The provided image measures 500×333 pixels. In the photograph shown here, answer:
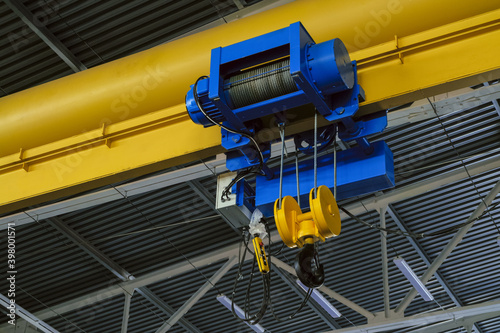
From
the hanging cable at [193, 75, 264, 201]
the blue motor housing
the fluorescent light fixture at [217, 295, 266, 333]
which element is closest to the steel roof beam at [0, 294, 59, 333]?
the fluorescent light fixture at [217, 295, 266, 333]

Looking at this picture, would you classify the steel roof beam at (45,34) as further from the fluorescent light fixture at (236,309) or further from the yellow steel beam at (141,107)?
the fluorescent light fixture at (236,309)

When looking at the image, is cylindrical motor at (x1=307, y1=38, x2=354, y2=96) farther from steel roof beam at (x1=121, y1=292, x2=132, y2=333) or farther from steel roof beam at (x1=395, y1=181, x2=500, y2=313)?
steel roof beam at (x1=121, y1=292, x2=132, y2=333)

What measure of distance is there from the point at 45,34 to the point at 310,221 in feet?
17.7

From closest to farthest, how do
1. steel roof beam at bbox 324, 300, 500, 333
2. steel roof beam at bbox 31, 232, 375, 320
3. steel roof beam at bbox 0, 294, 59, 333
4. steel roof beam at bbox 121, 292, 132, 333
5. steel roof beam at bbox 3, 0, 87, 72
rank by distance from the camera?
steel roof beam at bbox 3, 0, 87, 72
steel roof beam at bbox 324, 300, 500, 333
steel roof beam at bbox 121, 292, 132, 333
steel roof beam at bbox 31, 232, 375, 320
steel roof beam at bbox 0, 294, 59, 333

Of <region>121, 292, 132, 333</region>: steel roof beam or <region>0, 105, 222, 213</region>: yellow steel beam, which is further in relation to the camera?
<region>121, 292, 132, 333</region>: steel roof beam

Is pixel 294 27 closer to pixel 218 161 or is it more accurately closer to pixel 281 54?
pixel 281 54

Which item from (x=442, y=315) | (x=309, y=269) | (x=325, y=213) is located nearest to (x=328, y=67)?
(x=325, y=213)

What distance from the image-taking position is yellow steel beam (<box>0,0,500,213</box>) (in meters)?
4.66

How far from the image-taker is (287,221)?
13.1 ft

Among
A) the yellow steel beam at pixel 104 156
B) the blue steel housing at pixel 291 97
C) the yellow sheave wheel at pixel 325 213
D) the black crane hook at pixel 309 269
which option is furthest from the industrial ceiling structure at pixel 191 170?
the black crane hook at pixel 309 269

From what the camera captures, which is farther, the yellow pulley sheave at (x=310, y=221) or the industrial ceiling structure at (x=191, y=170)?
the industrial ceiling structure at (x=191, y=170)

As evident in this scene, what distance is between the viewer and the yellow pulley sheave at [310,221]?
156 inches

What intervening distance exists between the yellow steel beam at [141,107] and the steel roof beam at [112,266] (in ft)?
16.9

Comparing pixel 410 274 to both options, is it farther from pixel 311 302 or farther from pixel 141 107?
pixel 141 107
